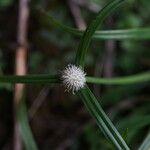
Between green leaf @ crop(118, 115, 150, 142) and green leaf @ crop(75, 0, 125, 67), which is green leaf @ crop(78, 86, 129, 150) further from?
green leaf @ crop(118, 115, 150, 142)

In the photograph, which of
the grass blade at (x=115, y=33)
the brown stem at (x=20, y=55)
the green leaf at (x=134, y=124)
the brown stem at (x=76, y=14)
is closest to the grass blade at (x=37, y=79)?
the grass blade at (x=115, y=33)

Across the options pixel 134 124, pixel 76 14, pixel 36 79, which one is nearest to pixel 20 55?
pixel 76 14

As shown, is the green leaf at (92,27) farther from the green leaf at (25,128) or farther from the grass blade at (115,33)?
the green leaf at (25,128)

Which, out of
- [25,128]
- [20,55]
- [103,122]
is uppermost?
[20,55]

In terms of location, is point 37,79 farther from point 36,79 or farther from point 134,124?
point 134,124

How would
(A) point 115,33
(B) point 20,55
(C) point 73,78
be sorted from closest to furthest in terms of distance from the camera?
(C) point 73,78 → (A) point 115,33 → (B) point 20,55

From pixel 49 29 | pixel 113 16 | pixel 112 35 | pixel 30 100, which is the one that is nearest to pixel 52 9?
pixel 49 29

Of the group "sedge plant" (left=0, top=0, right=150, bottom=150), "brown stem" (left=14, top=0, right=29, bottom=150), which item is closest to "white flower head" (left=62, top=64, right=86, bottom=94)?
"sedge plant" (left=0, top=0, right=150, bottom=150)
